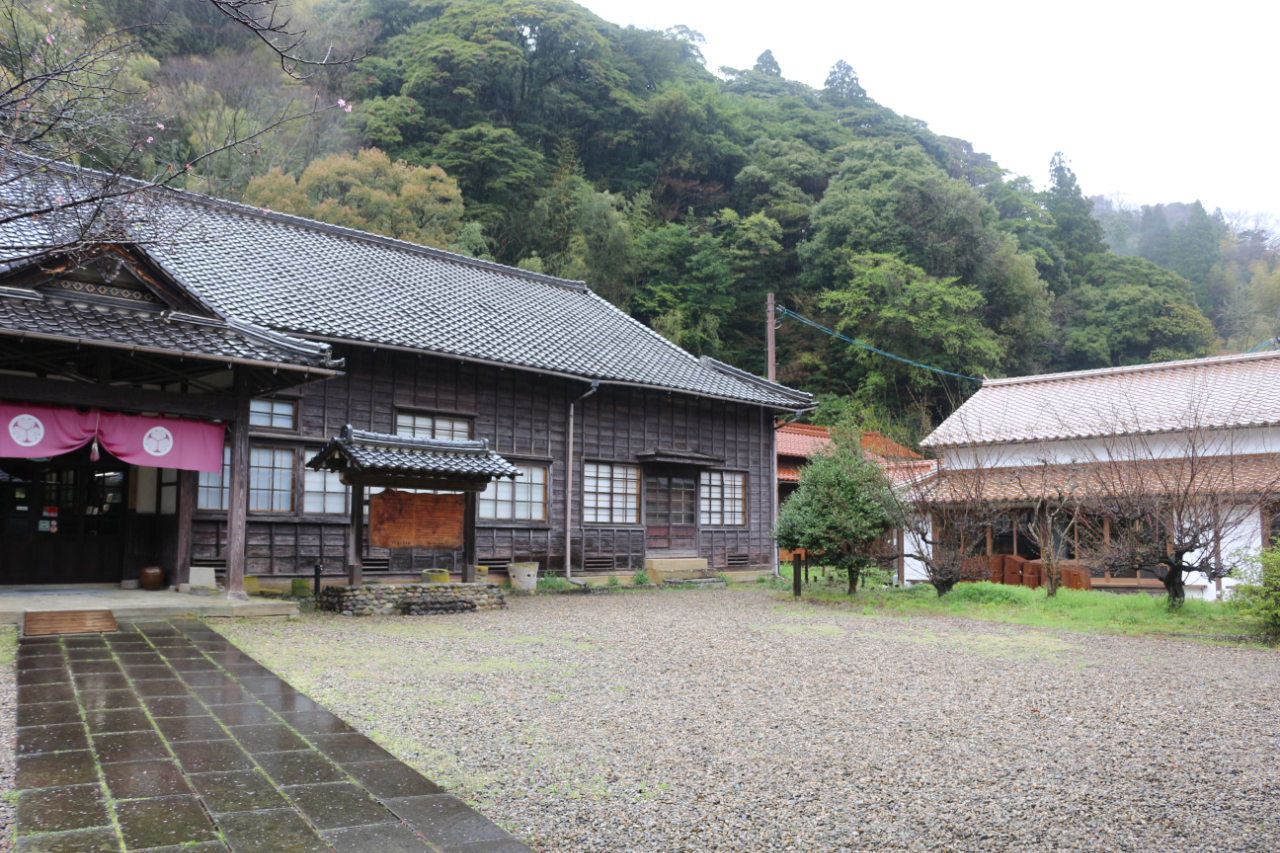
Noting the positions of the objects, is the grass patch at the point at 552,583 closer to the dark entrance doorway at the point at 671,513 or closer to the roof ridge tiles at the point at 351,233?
the dark entrance doorway at the point at 671,513

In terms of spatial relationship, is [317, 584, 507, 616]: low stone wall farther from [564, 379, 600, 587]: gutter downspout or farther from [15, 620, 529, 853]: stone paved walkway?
[15, 620, 529, 853]: stone paved walkway

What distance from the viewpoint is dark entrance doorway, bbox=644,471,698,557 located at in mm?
16984

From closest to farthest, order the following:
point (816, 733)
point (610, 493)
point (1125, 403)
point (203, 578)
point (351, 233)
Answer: point (816, 733)
point (203, 578)
point (610, 493)
point (351, 233)
point (1125, 403)

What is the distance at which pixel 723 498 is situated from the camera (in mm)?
18328

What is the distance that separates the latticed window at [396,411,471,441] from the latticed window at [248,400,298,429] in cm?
168

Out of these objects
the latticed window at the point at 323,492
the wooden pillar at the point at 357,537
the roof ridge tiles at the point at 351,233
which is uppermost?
the roof ridge tiles at the point at 351,233

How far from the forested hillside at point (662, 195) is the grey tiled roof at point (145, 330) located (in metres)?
16.0

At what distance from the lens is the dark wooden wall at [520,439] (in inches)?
485

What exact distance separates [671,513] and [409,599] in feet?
24.3

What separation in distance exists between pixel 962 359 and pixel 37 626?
29109 millimetres

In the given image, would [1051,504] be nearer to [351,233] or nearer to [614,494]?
[614,494]

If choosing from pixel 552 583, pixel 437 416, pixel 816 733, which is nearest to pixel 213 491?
pixel 437 416

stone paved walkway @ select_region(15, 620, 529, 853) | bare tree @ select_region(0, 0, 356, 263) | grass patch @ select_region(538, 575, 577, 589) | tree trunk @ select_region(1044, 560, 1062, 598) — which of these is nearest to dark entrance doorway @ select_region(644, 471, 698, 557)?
grass patch @ select_region(538, 575, 577, 589)

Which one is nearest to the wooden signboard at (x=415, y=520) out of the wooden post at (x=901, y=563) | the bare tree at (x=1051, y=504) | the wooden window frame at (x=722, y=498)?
the wooden window frame at (x=722, y=498)
